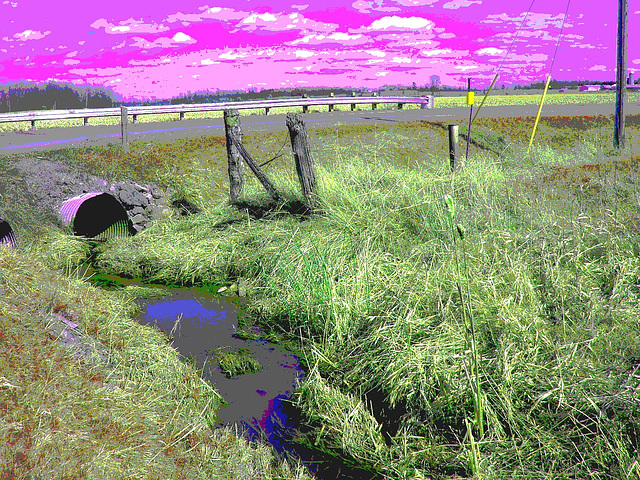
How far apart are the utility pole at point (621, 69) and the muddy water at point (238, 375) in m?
12.2

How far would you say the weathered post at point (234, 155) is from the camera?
9.89m

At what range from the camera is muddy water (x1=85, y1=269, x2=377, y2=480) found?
4133 millimetres

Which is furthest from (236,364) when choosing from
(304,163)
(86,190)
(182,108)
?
(182,108)

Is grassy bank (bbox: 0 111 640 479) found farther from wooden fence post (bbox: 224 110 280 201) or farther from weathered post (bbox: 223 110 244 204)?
weathered post (bbox: 223 110 244 204)

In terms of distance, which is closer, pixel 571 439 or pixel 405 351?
pixel 571 439

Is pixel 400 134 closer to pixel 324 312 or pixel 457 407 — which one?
pixel 324 312

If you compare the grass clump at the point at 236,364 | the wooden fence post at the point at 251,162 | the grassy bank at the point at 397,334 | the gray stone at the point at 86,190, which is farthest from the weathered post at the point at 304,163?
the grass clump at the point at 236,364

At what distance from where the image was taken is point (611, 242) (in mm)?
5672

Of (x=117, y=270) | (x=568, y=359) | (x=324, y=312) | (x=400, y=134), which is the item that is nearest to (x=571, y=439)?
(x=568, y=359)

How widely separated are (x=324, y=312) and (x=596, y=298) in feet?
8.33

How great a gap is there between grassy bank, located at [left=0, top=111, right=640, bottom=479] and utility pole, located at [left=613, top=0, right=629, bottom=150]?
704 centimetres

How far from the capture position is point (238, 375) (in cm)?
522

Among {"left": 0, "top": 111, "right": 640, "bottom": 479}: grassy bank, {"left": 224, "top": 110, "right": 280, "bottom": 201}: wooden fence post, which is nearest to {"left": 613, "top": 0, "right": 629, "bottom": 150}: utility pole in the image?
{"left": 0, "top": 111, "right": 640, "bottom": 479}: grassy bank

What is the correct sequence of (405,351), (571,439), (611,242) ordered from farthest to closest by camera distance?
(611,242) < (405,351) < (571,439)
